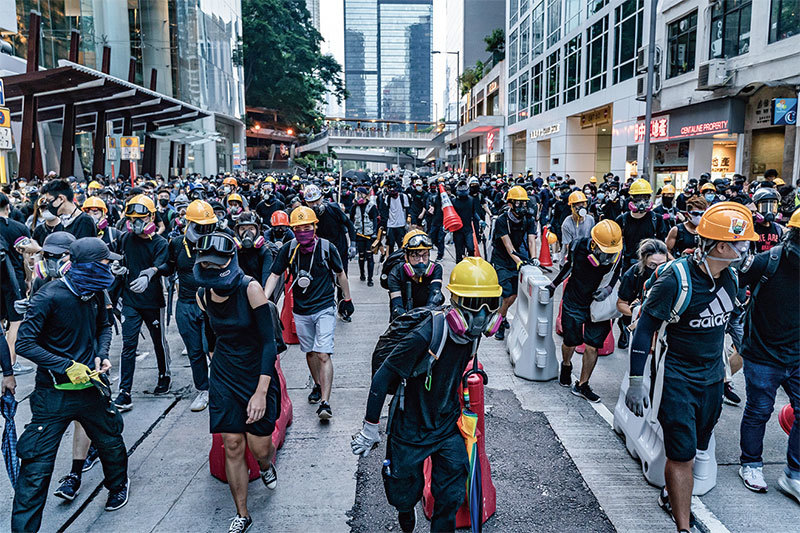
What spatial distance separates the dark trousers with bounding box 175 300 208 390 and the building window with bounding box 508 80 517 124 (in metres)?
44.5

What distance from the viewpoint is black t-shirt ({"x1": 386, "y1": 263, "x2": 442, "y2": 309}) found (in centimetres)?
565

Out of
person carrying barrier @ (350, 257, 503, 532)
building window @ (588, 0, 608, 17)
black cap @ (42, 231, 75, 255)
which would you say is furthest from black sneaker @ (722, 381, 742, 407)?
building window @ (588, 0, 608, 17)

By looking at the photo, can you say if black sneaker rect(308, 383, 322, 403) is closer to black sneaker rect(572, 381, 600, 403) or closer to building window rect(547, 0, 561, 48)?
black sneaker rect(572, 381, 600, 403)

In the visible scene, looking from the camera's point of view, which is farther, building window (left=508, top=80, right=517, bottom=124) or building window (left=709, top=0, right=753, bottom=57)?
building window (left=508, top=80, right=517, bottom=124)

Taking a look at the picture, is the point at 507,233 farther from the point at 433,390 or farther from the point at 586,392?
the point at 433,390

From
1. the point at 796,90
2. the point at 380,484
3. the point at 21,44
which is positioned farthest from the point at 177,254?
the point at 21,44

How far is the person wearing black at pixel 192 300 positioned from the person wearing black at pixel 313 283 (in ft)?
3.10

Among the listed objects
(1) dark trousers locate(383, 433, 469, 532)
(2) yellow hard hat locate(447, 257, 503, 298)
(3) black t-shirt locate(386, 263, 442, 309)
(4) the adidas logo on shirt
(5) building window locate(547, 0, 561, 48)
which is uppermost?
(5) building window locate(547, 0, 561, 48)

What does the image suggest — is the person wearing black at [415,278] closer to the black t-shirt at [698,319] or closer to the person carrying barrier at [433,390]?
the person carrying barrier at [433,390]

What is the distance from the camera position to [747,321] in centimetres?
444

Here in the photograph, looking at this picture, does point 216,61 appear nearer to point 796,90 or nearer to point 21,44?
point 21,44

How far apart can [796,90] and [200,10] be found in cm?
3718

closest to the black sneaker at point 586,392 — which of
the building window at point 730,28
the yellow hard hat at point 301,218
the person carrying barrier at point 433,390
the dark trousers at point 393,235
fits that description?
the person carrying barrier at point 433,390

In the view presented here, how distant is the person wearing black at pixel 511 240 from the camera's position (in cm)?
799
